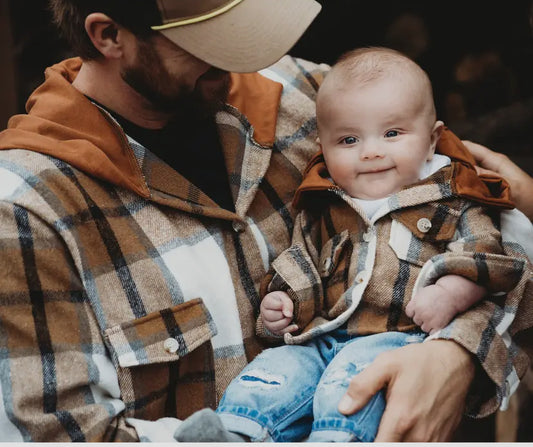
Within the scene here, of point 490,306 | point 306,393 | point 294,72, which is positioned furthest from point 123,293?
point 294,72

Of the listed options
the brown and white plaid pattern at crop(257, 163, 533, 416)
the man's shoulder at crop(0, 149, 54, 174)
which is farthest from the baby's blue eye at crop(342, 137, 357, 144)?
the man's shoulder at crop(0, 149, 54, 174)

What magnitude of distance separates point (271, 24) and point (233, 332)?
2.32 ft

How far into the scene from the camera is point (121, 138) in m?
1.84

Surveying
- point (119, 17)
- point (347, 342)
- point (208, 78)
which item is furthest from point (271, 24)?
point (347, 342)

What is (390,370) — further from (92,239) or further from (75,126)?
(75,126)

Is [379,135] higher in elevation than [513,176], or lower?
higher

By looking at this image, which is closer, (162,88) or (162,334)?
(162,334)

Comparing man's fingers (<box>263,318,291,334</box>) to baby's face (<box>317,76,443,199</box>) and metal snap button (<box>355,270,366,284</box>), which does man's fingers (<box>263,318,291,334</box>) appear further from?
baby's face (<box>317,76,443,199</box>)

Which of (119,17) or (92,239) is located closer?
(92,239)

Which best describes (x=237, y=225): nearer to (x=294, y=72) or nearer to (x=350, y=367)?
(x=350, y=367)

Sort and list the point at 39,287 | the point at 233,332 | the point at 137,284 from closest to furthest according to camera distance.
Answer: the point at 39,287, the point at 137,284, the point at 233,332

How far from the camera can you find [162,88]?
1896mm

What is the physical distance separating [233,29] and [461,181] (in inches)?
24.6

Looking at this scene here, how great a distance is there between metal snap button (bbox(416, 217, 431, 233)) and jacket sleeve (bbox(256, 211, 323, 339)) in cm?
26
